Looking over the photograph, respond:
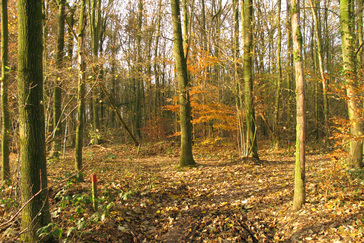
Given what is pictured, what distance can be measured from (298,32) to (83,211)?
5334 mm

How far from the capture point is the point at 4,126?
6012mm

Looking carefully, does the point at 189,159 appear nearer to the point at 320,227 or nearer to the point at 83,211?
the point at 83,211

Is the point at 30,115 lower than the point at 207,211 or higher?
higher

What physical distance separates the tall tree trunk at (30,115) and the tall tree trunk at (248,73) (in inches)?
309

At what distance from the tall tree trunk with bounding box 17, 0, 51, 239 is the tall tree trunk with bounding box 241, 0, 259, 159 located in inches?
309

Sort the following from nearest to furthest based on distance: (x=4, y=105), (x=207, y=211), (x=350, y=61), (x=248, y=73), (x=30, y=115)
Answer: (x=30, y=115), (x=207, y=211), (x=4, y=105), (x=350, y=61), (x=248, y=73)

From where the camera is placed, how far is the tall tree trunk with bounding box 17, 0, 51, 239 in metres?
3.23

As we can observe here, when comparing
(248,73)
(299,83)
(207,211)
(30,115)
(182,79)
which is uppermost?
(248,73)

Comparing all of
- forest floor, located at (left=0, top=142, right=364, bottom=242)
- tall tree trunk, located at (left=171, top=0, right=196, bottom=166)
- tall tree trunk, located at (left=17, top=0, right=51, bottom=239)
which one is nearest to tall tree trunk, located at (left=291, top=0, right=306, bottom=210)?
forest floor, located at (left=0, top=142, right=364, bottom=242)

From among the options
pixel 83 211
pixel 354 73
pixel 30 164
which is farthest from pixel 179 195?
pixel 354 73

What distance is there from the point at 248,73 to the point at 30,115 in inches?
324

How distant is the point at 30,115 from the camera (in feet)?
Result: 10.7

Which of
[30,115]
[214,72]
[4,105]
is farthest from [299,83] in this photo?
[214,72]

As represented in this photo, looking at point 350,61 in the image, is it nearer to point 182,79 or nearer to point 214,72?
point 182,79
